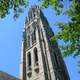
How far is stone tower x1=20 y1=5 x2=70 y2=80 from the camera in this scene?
3550cm

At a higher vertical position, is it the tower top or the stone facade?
the tower top

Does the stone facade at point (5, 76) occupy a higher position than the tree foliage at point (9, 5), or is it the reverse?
the stone facade at point (5, 76)

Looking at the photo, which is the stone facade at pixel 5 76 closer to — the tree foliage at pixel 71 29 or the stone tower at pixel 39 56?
the stone tower at pixel 39 56

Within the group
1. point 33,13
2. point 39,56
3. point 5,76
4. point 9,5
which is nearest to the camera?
point 9,5

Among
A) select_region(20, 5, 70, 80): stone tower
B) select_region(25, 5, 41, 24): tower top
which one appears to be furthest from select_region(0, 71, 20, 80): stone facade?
select_region(25, 5, 41, 24): tower top

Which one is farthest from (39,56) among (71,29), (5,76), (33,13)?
(71,29)

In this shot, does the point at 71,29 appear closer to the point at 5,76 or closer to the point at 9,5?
the point at 9,5

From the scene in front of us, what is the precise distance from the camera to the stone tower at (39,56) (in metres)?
35.5

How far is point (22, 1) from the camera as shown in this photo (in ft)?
50.0

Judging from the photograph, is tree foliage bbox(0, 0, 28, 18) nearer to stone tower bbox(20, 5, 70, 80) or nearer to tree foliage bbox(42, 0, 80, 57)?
tree foliage bbox(42, 0, 80, 57)

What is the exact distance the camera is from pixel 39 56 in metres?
38.1

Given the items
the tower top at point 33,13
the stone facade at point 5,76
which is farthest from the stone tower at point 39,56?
the stone facade at point 5,76

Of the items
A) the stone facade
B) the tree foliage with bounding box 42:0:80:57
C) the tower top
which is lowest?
the tree foliage with bounding box 42:0:80:57

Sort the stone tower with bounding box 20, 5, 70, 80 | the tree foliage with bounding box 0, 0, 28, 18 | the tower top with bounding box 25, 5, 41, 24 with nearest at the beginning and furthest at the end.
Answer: the tree foliage with bounding box 0, 0, 28, 18 < the stone tower with bounding box 20, 5, 70, 80 < the tower top with bounding box 25, 5, 41, 24
